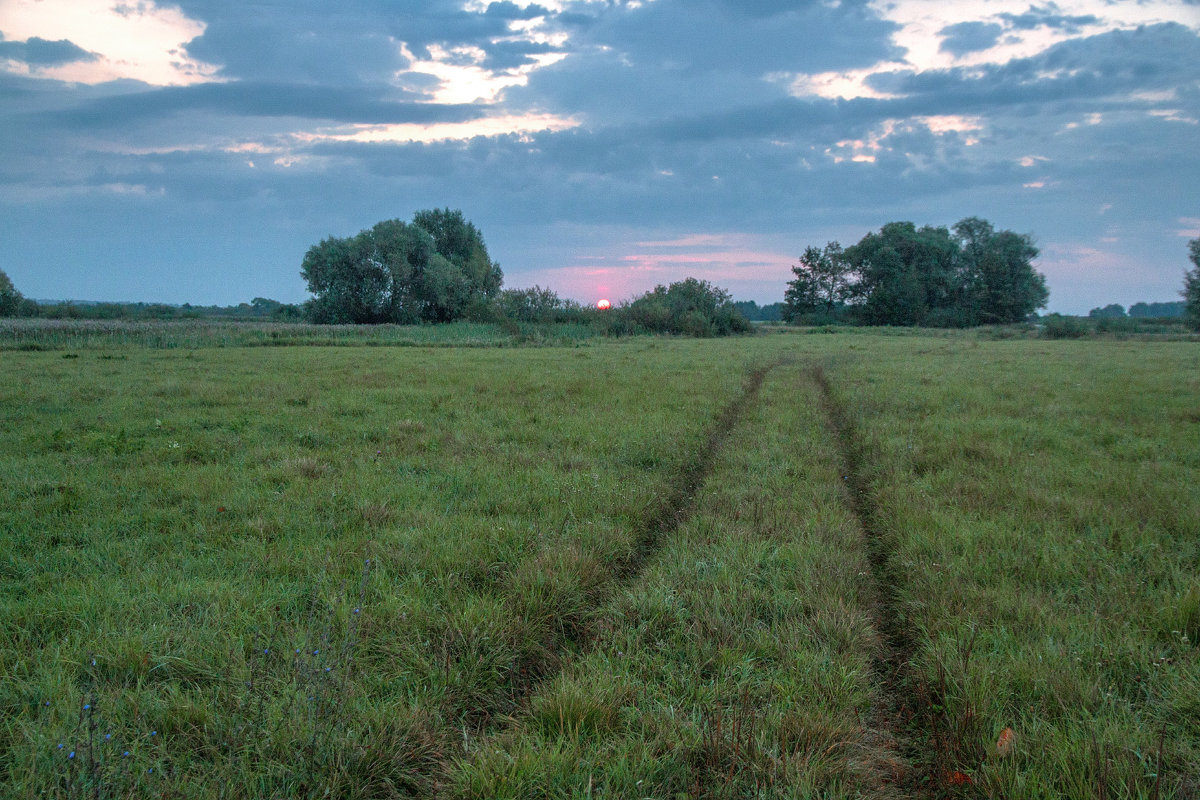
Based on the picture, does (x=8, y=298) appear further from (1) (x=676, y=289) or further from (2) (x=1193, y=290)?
(2) (x=1193, y=290)

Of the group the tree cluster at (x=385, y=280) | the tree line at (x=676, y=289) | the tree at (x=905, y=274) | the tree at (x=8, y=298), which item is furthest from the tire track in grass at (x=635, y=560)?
the tree at (x=8, y=298)

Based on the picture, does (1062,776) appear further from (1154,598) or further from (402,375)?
(402,375)

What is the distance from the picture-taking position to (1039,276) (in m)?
78.9

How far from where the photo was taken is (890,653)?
3.79 m

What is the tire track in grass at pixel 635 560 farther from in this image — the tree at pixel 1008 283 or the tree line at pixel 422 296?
the tree at pixel 1008 283

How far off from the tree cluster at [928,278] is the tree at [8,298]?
3763 inches

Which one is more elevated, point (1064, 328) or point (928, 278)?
point (928, 278)

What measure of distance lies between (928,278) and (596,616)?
8986cm

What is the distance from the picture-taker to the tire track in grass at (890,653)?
2875mm

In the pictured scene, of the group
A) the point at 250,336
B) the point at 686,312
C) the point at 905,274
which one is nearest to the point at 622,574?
the point at 250,336

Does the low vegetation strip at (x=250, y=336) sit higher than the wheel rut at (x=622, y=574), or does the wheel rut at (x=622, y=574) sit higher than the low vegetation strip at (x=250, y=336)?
the low vegetation strip at (x=250, y=336)

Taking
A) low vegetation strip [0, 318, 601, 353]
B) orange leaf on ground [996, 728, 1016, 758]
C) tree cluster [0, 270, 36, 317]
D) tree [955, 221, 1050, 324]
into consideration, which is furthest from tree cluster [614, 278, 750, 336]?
tree cluster [0, 270, 36, 317]

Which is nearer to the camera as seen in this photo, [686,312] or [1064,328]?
[1064,328]

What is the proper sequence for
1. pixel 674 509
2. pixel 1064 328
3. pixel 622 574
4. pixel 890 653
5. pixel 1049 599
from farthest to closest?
1. pixel 1064 328
2. pixel 674 509
3. pixel 622 574
4. pixel 1049 599
5. pixel 890 653
